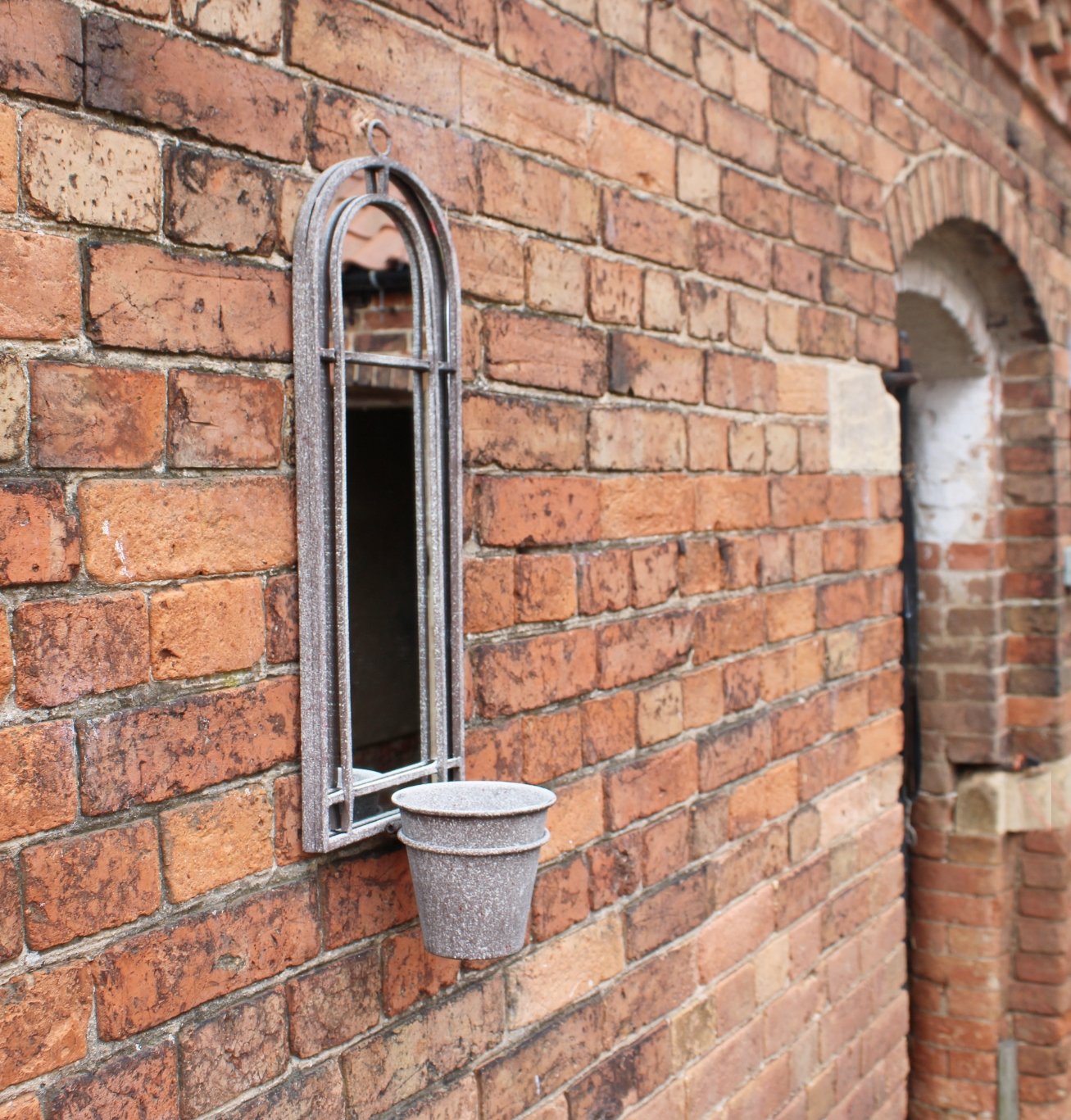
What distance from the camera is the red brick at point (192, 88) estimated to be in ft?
3.66

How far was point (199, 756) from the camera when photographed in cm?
120

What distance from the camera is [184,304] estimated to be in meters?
1.18

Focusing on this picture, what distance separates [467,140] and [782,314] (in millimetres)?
948

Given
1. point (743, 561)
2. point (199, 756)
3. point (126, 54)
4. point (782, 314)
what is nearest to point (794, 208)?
point (782, 314)

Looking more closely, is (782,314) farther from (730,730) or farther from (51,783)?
(51,783)

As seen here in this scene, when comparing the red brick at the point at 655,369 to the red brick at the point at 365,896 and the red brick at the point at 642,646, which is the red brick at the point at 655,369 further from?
the red brick at the point at 365,896

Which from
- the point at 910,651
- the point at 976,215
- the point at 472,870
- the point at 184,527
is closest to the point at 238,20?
the point at 184,527

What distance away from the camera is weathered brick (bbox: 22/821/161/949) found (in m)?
1.06

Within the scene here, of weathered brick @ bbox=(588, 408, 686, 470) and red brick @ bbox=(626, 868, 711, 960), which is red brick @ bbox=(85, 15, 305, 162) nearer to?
weathered brick @ bbox=(588, 408, 686, 470)

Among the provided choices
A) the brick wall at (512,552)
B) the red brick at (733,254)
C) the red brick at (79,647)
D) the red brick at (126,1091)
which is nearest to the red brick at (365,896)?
the brick wall at (512,552)

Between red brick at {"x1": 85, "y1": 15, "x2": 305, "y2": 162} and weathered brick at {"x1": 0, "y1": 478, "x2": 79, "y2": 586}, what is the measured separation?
0.36 m

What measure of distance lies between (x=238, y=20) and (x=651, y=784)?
122 centimetres

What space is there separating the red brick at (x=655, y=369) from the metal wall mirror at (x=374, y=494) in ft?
1.05

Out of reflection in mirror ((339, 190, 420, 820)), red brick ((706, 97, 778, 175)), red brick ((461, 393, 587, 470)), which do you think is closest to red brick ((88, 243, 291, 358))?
reflection in mirror ((339, 190, 420, 820))
